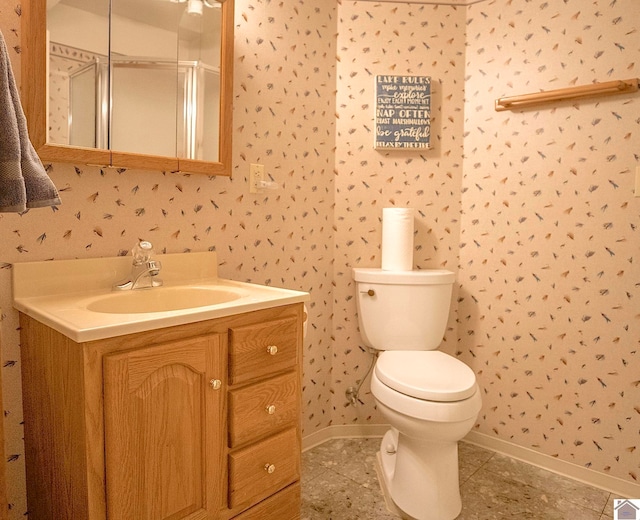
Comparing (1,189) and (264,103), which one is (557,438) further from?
(1,189)

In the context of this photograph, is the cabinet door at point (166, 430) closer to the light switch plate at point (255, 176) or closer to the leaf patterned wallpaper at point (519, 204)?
the light switch plate at point (255, 176)

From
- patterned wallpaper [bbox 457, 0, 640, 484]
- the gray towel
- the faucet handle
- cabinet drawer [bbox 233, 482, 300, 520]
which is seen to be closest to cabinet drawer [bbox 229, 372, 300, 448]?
cabinet drawer [bbox 233, 482, 300, 520]

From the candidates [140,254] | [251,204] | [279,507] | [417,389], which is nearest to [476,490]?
[417,389]

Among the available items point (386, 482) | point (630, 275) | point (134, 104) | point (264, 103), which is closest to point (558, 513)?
point (386, 482)

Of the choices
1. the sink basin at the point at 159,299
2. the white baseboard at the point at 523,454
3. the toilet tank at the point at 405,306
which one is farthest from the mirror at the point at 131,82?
the white baseboard at the point at 523,454

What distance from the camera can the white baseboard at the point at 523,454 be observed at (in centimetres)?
186

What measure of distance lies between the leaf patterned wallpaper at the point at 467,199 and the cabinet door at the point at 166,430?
54cm

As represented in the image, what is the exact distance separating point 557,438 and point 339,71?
188 cm

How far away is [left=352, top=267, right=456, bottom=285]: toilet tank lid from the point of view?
199 cm

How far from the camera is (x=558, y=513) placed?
1.71 metres

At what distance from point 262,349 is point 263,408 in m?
0.17

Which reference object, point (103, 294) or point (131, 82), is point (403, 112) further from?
point (103, 294)

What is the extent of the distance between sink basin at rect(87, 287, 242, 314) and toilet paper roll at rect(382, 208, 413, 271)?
34.3 inches

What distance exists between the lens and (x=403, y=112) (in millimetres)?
2145
